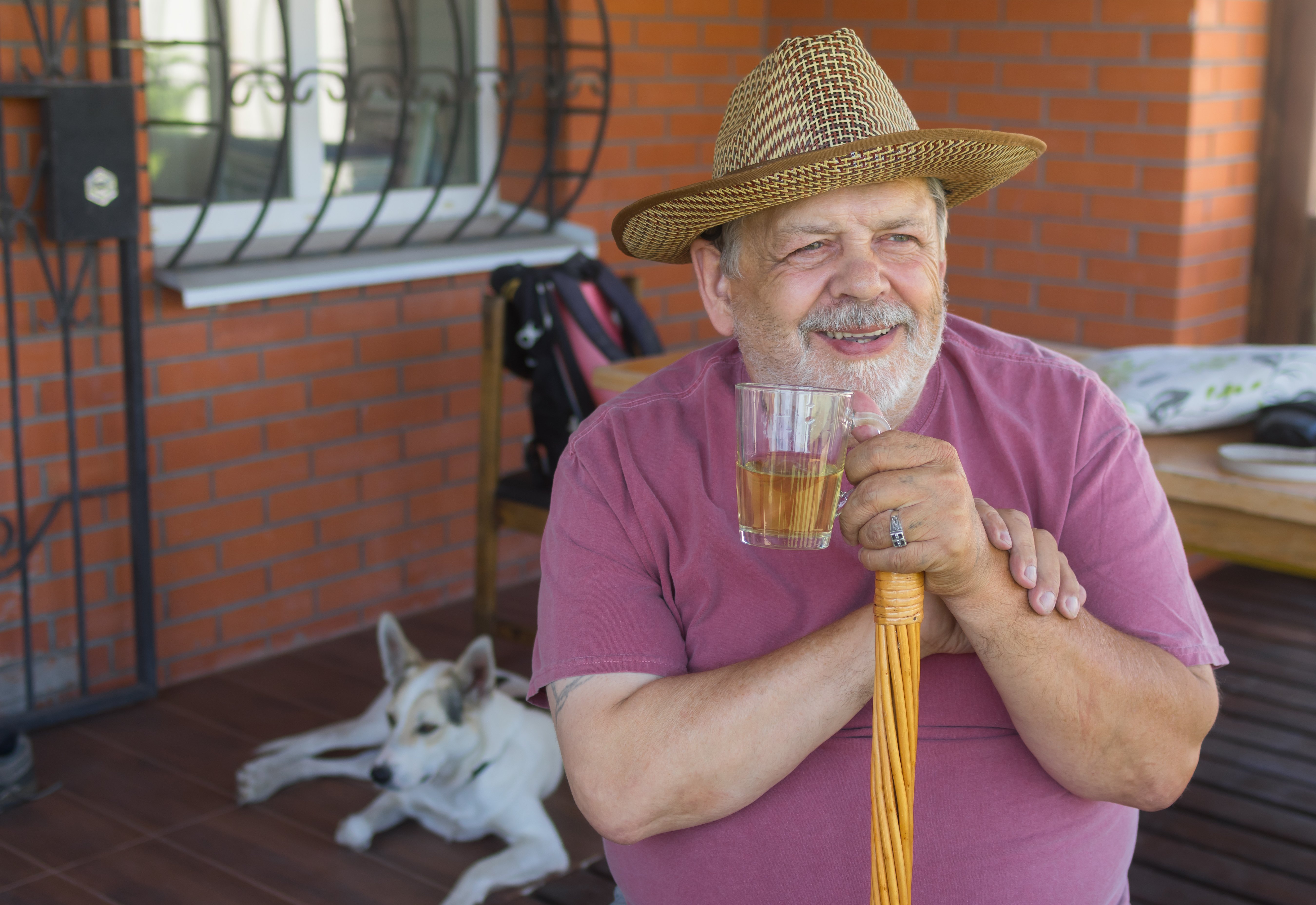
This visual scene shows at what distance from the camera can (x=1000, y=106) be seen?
4.02m

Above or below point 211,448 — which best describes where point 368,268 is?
above

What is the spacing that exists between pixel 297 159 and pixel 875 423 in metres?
2.66

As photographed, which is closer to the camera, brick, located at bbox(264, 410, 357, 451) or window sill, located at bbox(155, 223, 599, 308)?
window sill, located at bbox(155, 223, 599, 308)

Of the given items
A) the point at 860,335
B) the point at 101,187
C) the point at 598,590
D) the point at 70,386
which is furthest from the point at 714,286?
the point at 70,386

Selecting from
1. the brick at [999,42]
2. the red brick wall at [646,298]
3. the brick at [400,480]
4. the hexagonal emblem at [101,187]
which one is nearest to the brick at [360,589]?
the red brick wall at [646,298]

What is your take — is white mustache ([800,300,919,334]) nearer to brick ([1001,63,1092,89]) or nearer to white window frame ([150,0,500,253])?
white window frame ([150,0,500,253])

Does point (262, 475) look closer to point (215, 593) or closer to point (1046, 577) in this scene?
point (215, 593)

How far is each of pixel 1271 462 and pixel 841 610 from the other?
1.05m

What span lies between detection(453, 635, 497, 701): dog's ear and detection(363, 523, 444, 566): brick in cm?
115

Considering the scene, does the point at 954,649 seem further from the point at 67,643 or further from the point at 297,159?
the point at 297,159

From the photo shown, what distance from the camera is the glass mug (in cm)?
116

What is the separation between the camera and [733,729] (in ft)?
4.36

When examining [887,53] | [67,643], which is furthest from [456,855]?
[887,53]

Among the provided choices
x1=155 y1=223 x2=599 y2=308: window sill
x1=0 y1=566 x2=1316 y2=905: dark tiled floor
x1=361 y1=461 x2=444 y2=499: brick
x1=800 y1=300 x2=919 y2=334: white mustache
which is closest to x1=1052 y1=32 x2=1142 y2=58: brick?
x1=155 y1=223 x2=599 y2=308: window sill
